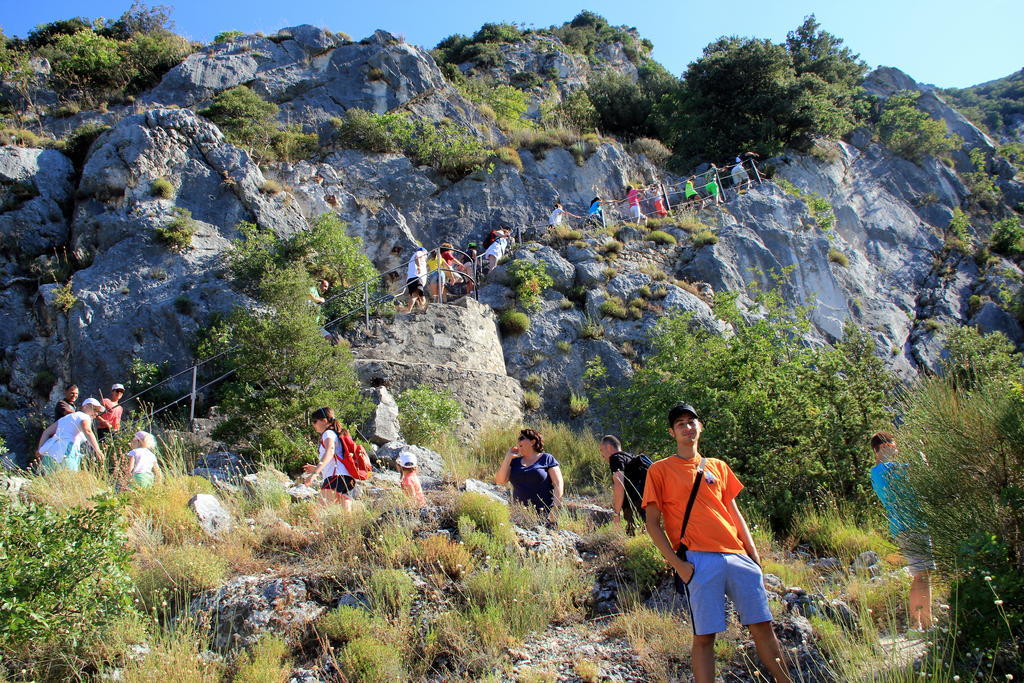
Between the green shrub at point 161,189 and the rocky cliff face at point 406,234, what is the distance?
3.9 inches

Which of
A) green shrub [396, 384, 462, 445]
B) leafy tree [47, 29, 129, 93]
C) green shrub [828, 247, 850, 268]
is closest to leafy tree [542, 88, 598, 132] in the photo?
green shrub [828, 247, 850, 268]

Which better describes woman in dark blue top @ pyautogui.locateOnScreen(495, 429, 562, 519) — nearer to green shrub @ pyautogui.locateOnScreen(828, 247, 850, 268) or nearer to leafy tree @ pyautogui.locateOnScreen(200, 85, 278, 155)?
leafy tree @ pyautogui.locateOnScreen(200, 85, 278, 155)

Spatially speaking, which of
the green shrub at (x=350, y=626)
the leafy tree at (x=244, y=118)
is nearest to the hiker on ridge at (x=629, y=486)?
the green shrub at (x=350, y=626)

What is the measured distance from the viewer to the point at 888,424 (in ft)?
30.5

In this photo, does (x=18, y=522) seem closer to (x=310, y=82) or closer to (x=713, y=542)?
(x=713, y=542)

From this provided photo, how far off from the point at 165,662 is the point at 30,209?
1689 centimetres

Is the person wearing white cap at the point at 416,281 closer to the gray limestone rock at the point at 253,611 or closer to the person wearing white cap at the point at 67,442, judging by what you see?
the person wearing white cap at the point at 67,442

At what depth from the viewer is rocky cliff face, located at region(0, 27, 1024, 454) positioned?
14273 millimetres

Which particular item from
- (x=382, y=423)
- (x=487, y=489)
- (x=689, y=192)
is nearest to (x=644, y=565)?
(x=487, y=489)

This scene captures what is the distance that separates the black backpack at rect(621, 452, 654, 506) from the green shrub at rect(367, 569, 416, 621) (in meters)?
2.69

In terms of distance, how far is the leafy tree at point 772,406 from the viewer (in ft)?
29.7

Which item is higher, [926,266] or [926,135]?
[926,135]

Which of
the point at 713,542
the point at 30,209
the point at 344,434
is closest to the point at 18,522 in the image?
the point at 344,434

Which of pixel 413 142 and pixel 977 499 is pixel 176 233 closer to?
pixel 413 142
